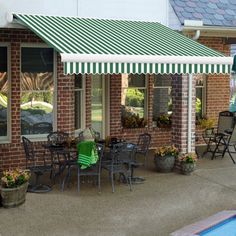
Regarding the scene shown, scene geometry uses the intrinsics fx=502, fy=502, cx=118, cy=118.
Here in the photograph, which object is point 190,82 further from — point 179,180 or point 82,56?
point 82,56

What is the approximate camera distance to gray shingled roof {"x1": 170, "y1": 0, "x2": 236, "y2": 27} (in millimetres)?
12016

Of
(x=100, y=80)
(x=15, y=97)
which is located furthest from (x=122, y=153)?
(x=100, y=80)

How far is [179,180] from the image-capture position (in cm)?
1088

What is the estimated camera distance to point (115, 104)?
44.7 ft

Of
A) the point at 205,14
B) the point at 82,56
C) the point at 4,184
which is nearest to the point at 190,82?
the point at 205,14

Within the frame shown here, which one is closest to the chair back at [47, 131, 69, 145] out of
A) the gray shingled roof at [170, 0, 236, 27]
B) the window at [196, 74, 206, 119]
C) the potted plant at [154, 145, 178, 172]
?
the potted plant at [154, 145, 178, 172]

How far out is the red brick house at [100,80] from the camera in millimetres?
9000

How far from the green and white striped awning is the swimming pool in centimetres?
304

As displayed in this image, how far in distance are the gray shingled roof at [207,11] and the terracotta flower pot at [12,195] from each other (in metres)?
5.55

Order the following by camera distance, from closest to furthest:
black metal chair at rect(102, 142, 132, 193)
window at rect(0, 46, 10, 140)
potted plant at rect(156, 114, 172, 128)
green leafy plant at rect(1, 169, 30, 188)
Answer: green leafy plant at rect(1, 169, 30, 188)
black metal chair at rect(102, 142, 132, 193)
window at rect(0, 46, 10, 140)
potted plant at rect(156, 114, 172, 128)

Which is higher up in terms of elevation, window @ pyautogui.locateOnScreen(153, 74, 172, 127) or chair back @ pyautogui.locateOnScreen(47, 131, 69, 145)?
window @ pyautogui.locateOnScreen(153, 74, 172, 127)

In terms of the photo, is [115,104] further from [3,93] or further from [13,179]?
[13,179]

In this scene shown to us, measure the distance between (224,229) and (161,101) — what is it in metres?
8.08

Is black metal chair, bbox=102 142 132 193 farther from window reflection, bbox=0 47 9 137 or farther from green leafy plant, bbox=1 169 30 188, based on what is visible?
window reflection, bbox=0 47 9 137
